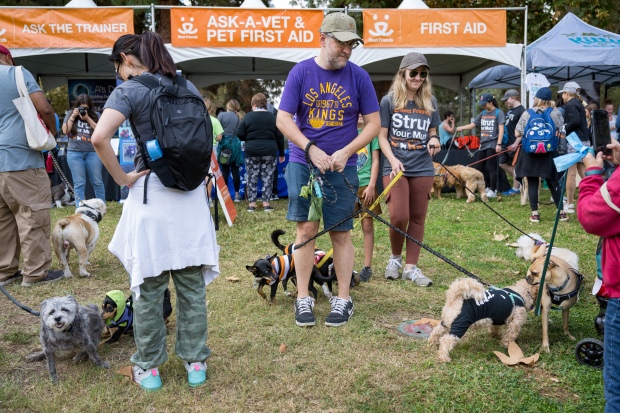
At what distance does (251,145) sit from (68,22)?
164 inches

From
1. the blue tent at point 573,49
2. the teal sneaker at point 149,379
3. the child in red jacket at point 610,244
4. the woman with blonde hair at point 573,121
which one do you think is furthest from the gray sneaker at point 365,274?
the blue tent at point 573,49

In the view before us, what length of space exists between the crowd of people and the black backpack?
0.07 metres

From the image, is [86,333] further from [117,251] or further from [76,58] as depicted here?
[76,58]

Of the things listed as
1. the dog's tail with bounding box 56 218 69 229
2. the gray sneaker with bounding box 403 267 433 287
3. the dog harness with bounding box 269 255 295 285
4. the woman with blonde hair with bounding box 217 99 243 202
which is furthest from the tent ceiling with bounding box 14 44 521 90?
the dog harness with bounding box 269 255 295 285

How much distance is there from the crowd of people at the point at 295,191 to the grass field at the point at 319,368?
18 centimetres

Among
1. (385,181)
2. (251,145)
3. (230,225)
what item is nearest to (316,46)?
(251,145)

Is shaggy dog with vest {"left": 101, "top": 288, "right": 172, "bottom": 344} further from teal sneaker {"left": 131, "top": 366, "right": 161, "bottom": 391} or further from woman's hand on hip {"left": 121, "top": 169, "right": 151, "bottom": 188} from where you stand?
woman's hand on hip {"left": 121, "top": 169, "right": 151, "bottom": 188}

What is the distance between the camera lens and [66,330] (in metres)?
3.05

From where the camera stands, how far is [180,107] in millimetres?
2582

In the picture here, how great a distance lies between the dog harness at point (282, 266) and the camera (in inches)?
161

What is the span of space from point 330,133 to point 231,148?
6.53 meters

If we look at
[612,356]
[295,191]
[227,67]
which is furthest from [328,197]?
[227,67]

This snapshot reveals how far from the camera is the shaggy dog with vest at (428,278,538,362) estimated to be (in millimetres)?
3084

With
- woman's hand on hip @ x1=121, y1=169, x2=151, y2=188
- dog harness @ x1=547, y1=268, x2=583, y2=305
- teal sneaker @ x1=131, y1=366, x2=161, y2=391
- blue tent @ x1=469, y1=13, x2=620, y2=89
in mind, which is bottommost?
teal sneaker @ x1=131, y1=366, x2=161, y2=391
